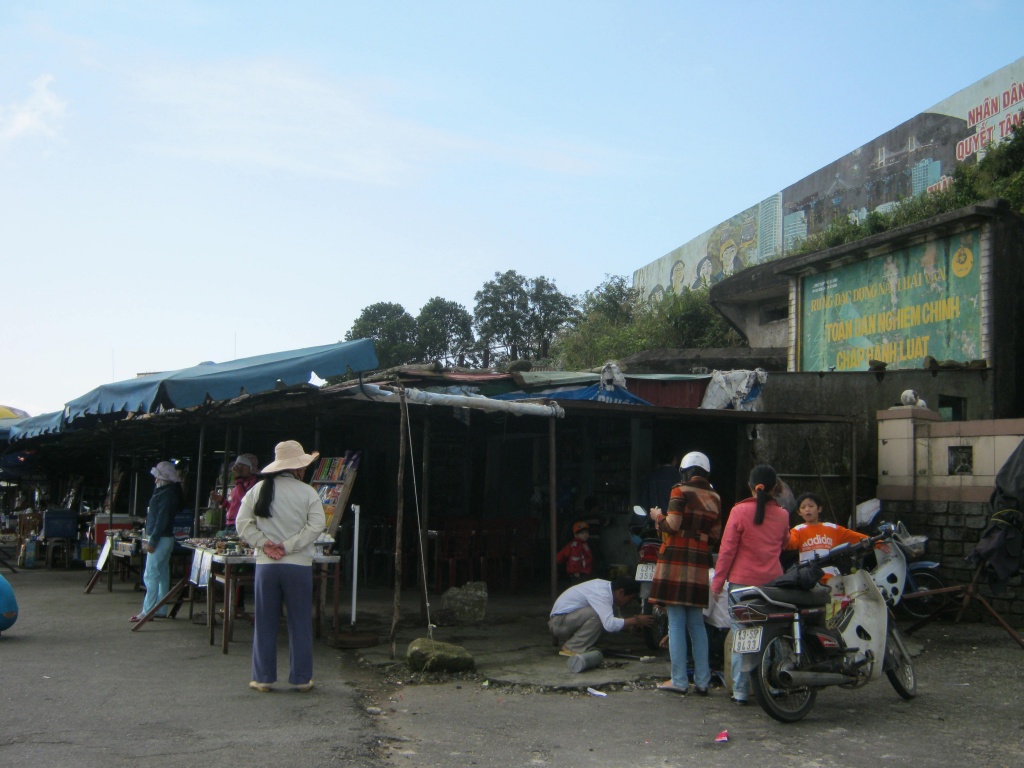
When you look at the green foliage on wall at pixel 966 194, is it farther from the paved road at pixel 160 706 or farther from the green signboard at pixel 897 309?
the paved road at pixel 160 706

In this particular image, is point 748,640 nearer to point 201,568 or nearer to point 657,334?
point 201,568

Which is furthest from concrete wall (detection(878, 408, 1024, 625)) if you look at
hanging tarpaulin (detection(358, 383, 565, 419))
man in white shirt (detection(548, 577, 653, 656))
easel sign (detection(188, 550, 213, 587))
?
easel sign (detection(188, 550, 213, 587))

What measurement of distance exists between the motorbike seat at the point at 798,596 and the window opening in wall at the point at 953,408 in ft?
34.1

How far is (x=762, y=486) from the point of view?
6.29 meters

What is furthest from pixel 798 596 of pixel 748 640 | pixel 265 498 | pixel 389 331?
pixel 389 331

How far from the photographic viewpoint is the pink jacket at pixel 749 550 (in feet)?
20.6

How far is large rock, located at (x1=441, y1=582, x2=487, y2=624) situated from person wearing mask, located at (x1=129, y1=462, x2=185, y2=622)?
2.85m

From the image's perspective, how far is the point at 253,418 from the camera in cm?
1107

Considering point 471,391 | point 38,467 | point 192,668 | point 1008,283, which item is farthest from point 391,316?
point 192,668

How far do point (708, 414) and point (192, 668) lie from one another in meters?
5.70

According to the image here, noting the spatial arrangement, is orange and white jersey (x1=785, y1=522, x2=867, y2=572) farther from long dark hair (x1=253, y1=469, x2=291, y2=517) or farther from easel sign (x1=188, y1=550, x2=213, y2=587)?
easel sign (x1=188, y1=550, x2=213, y2=587)

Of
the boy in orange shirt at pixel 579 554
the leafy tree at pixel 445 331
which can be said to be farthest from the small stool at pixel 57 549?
the leafy tree at pixel 445 331

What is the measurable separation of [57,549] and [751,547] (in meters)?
13.6

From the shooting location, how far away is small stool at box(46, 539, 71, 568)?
1584 cm
